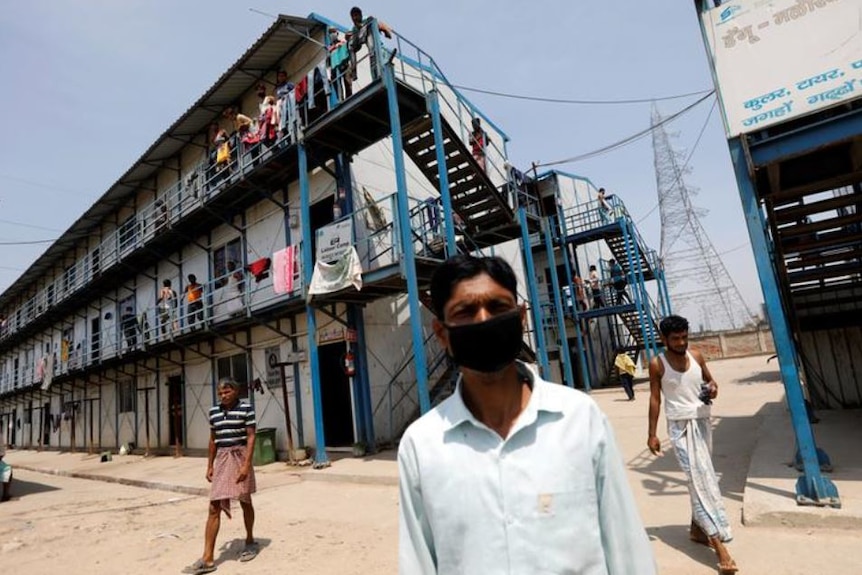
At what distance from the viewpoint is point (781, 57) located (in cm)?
451

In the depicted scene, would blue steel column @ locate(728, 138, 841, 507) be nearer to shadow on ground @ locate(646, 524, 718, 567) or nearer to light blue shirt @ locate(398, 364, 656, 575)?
shadow on ground @ locate(646, 524, 718, 567)

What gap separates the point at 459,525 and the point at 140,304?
20.6 m

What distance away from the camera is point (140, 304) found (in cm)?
1844

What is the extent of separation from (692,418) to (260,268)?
1077cm

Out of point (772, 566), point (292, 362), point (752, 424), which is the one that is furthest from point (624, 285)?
point (772, 566)

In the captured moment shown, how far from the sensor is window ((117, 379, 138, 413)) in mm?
18547

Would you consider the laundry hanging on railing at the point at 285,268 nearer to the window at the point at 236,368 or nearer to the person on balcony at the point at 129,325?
the window at the point at 236,368

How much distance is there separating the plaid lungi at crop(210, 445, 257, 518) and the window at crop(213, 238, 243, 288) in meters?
9.67

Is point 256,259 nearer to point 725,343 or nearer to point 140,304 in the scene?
point 140,304

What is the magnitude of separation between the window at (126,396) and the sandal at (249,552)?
16.2 m

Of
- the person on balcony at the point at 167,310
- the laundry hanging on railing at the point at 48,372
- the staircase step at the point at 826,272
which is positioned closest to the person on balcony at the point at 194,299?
the person on balcony at the point at 167,310

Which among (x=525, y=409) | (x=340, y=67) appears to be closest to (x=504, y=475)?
(x=525, y=409)

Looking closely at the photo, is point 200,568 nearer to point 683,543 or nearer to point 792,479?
point 683,543

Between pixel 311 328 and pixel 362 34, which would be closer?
pixel 362 34
